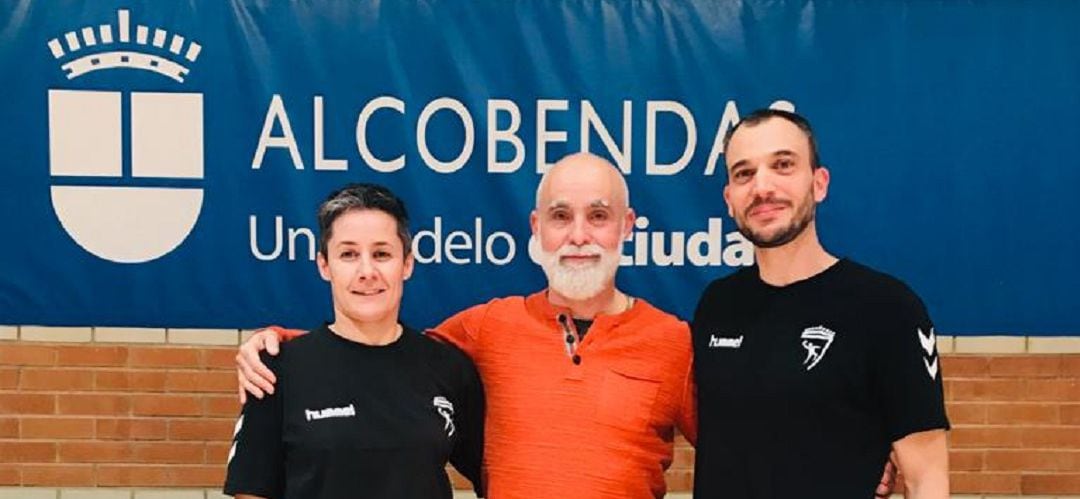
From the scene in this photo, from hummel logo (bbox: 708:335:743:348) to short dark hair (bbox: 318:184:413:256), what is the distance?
2.41 feet

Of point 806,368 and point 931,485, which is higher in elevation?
point 806,368

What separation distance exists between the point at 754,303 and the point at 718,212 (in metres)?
1.58

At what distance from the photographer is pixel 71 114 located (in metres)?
3.69

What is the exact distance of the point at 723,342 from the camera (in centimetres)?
221

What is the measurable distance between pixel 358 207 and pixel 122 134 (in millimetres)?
1976

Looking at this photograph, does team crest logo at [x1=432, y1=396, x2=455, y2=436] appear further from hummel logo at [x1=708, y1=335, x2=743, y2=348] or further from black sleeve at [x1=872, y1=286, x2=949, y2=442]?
black sleeve at [x1=872, y1=286, x2=949, y2=442]

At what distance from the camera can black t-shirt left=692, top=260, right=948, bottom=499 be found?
79.2 inches

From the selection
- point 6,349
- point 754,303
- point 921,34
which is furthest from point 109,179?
point 921,34

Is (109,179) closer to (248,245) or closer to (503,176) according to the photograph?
(248,245)

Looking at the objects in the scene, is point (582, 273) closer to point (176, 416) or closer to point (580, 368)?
point (580, 368)

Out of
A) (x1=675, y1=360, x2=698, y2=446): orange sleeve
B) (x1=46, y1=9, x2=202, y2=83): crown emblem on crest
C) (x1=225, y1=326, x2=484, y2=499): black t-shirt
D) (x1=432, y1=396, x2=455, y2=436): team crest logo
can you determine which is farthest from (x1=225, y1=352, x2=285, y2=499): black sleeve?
(x1=46, y1=9, x2=202, y2=83): crown emblem on crest

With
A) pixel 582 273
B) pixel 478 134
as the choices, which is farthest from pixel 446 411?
pixel 478 134

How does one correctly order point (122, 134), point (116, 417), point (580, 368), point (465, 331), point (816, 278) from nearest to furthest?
point (816, 278) < point (580, 368) < point (465, 331) < point (122, 134) < point (116, 417)

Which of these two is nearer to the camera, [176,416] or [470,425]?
[470,425]
